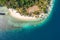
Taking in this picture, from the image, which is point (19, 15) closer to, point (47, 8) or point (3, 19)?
point (3, 19)

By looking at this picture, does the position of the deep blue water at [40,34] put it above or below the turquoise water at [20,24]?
below

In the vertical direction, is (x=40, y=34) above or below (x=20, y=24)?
below

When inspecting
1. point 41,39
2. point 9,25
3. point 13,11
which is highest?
point 13,11

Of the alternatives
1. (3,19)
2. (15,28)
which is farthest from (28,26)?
(3,19)

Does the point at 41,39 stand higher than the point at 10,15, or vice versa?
the point at 10,15

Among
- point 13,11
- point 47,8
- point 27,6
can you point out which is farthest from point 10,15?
point 47,8

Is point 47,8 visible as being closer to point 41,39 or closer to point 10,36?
point 41,39

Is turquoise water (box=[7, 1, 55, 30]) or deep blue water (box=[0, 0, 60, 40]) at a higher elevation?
turquoise water (box=[7, 1, 55, 30])

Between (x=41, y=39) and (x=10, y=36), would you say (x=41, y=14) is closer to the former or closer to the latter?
(x=41, y=39)

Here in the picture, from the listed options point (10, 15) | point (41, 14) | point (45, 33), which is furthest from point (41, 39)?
point (10, 15)

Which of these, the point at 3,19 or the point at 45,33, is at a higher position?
the point at 3,19
